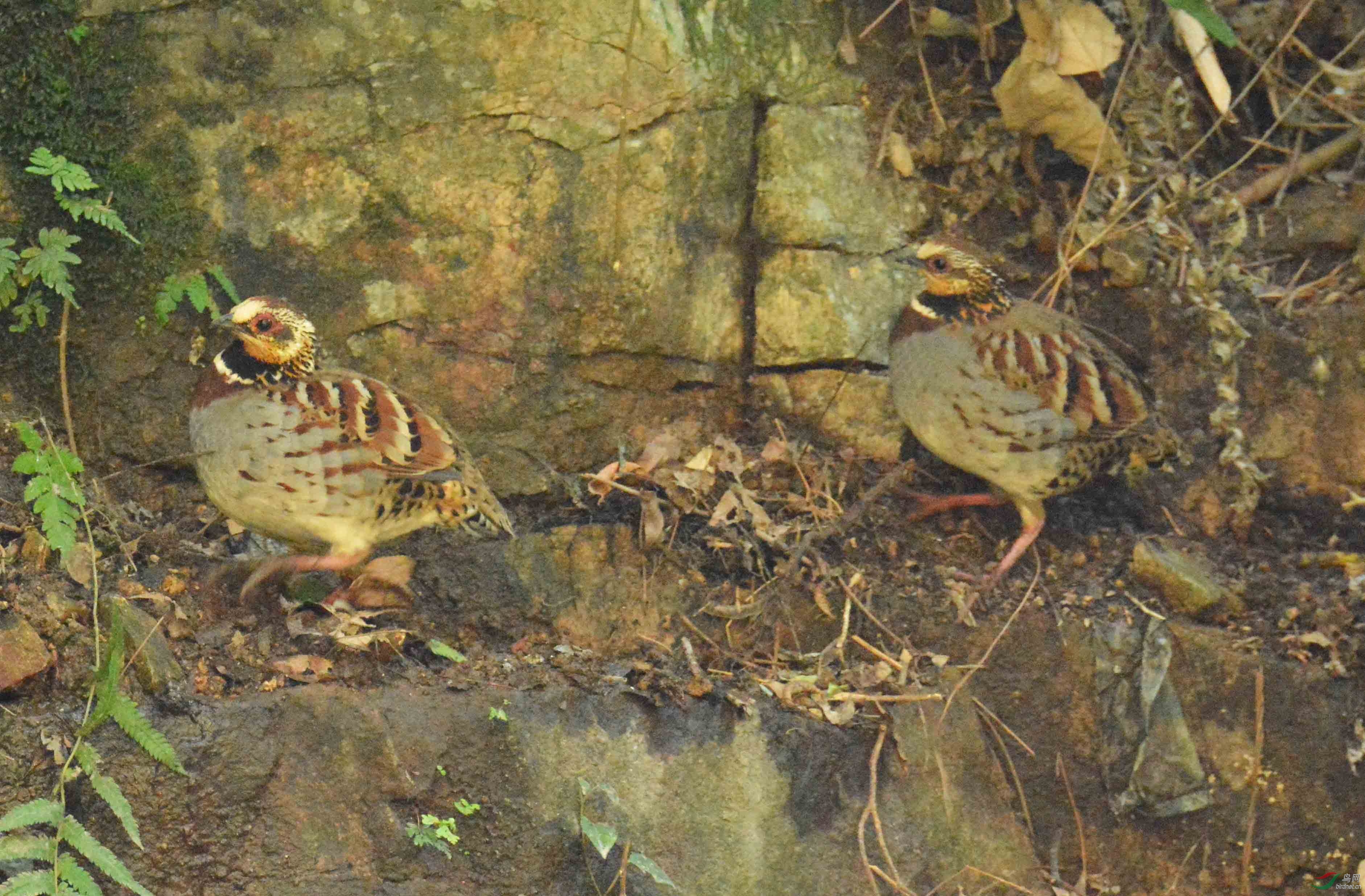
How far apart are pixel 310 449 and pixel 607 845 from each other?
1903 mm

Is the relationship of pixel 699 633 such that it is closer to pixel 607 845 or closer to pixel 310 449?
pixel 607 845

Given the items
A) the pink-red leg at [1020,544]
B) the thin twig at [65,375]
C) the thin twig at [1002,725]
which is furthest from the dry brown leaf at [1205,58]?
the thin twig at [65,375]

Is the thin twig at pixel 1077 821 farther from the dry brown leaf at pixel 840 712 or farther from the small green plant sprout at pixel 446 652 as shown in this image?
the small green plant sprout at pixel 446 652

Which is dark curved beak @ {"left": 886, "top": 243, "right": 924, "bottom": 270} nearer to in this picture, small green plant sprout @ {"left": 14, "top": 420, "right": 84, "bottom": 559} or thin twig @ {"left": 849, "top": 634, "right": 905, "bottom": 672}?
thin twig @ {"left": 849, "top": 634, "right": 905, "bottom": 672}

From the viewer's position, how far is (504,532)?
6410 mm

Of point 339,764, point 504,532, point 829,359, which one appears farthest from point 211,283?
point 829,359

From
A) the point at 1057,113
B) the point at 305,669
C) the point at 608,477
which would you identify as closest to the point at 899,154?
the point at 1057,113

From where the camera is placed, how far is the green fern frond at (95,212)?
583cm

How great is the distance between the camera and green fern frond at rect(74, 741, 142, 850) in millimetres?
4633

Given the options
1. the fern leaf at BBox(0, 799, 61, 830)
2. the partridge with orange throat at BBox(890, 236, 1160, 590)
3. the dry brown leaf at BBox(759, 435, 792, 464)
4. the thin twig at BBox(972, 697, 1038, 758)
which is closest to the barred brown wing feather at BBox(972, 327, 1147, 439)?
the partridge with orange throat at BBox(890, 236, 1160, 590)

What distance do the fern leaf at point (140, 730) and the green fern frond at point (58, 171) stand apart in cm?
212

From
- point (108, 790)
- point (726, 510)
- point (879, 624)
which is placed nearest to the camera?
point (108, 790)

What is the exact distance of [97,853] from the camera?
4535 mm

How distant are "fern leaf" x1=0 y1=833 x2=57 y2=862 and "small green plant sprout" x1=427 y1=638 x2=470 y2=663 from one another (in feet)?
5.18
